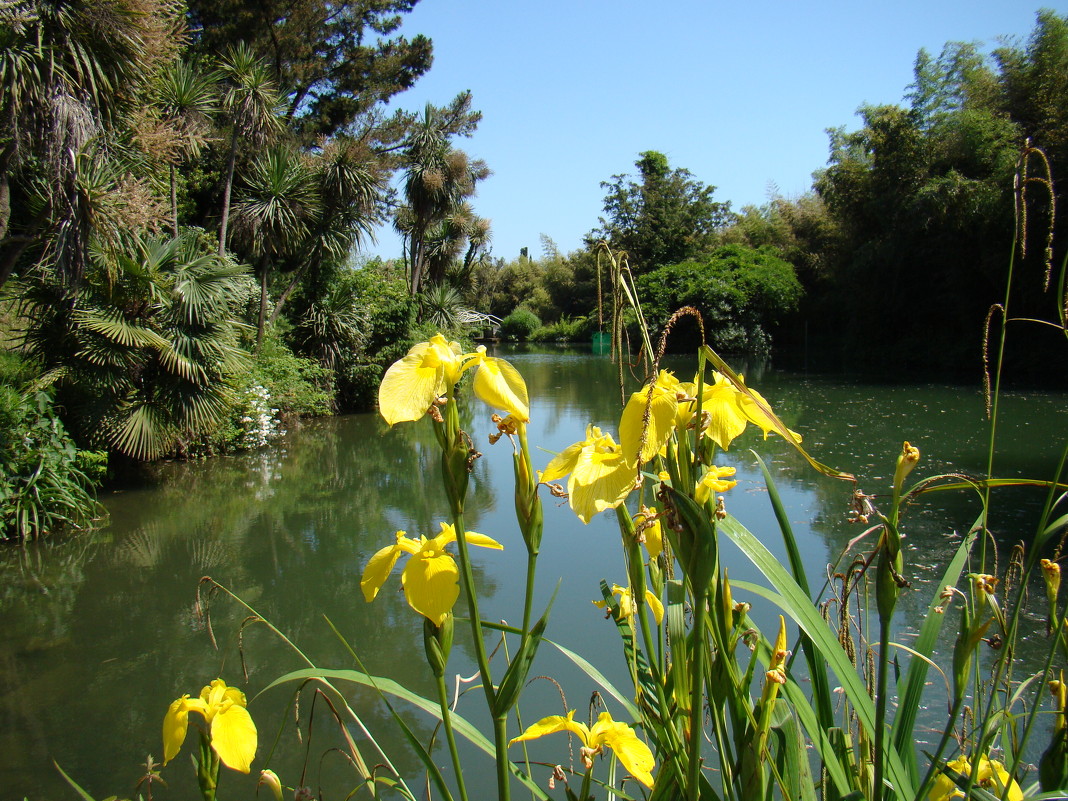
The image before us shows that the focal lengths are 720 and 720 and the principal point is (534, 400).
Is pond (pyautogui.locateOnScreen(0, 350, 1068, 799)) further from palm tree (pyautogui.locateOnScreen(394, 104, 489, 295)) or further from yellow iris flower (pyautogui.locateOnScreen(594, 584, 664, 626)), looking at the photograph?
palm tree (pyautogui.locateOnScreen(394, 104, 489, 295))

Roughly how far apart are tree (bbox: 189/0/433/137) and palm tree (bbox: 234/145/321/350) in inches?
209

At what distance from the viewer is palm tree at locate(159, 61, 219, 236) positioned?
911 centimetres

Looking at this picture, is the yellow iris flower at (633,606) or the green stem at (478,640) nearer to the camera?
the green stem at (478,640)

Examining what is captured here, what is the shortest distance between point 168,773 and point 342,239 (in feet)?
33.1

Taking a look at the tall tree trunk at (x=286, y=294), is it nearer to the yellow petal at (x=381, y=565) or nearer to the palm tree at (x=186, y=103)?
the palm tree at (x=186, y=103)

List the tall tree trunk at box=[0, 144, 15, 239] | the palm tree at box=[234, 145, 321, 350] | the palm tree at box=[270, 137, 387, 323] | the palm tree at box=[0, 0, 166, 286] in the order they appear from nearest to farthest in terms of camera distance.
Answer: the palm tree at box=[0, 0, 166, 286] < the tall tree trunk at box=[0, 144, 15, 239] < the palm tree at box=[234, 145, 321, 350] < the palm tree at box=[270, 137, 387, 323]

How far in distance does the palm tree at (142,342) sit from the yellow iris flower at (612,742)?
230 inches

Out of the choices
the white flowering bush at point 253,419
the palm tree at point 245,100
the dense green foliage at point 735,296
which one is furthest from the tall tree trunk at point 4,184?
the dense green foliage at point 735,296

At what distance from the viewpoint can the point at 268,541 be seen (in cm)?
491

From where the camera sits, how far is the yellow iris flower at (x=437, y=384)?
0.51 meters

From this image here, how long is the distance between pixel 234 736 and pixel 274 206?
1080cm

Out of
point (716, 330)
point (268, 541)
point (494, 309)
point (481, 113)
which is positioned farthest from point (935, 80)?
point (494, 309)

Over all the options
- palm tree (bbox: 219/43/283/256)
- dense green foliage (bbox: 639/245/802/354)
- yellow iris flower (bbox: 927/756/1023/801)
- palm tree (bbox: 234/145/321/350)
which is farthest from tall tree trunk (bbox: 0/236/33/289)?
dense green foliage (bbox: 639/245/802/354)

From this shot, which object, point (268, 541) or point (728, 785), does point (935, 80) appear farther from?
point (728, 785)
